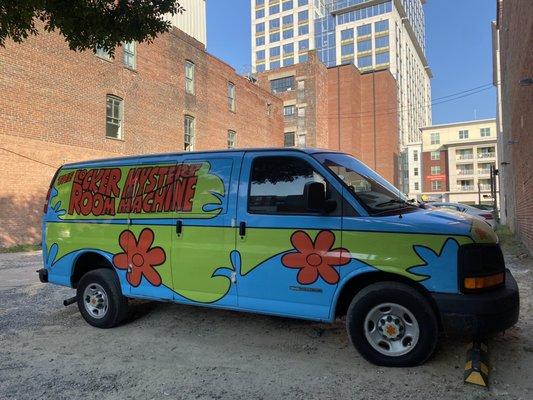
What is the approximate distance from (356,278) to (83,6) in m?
4.85

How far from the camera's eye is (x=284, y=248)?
15.5ft

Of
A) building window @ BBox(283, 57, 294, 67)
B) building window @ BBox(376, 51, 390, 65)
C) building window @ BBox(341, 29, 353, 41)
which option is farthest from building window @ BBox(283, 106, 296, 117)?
building window @ BBox(283, 57, 294, 67)

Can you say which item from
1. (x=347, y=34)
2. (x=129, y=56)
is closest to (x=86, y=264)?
(x=129, y=56)

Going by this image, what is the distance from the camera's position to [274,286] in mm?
4762

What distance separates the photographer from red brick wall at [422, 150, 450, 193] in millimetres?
89062

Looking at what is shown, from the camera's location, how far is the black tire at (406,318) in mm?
4172

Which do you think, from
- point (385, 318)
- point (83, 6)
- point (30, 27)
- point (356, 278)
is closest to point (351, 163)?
point (356, 278)

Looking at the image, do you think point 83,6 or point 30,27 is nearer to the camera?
point 83,6

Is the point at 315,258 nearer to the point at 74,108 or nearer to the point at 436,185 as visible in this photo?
the point at 74,108

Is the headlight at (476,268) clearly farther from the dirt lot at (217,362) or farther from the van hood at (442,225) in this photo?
the dirt lot at (217,362)

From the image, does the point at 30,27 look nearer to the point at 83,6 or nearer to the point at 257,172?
the point at 83,6

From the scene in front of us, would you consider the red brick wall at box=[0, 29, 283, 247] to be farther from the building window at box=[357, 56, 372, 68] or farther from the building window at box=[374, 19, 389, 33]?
the building window at box=[374, 19, 389, 33]

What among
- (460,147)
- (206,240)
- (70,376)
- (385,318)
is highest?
(460,147)

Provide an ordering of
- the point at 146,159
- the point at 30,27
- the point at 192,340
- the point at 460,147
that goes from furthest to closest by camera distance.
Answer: the point at 460,147 → the point at 30,27 → the point at 146,159 → the point at 192,340
